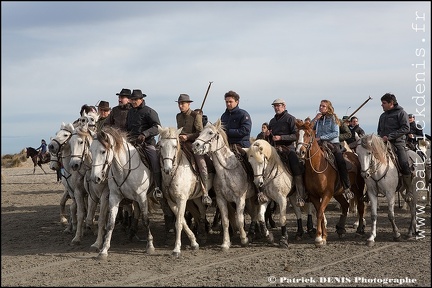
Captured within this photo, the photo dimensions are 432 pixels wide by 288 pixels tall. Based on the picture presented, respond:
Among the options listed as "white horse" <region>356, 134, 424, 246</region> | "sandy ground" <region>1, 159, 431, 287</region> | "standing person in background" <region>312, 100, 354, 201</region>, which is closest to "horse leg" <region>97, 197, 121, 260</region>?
"sandy ground" <region>1, 159, 431, 287</region>

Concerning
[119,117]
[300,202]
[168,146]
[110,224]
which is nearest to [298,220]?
[300,202]

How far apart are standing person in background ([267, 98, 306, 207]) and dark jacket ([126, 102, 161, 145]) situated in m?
2.51

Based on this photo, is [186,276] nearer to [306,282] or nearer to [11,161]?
[306,282]

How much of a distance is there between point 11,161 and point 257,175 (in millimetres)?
32774

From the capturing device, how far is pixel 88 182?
1146cm

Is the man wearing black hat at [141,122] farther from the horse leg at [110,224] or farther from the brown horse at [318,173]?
the brown horse at [318,173]

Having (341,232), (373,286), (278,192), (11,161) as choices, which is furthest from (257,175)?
(11,161)

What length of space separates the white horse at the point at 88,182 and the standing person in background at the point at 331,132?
466 centimetres

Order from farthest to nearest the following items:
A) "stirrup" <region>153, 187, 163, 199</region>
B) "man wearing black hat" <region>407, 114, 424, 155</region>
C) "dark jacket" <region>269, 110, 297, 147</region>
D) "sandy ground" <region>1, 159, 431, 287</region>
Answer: "man wearing black hat" <region>407, 114, 424, 155</region> → "dark jacket" <region>269, 110, 297, 147</region> → "stirrup" <region>153, 187, 163, 199</region> → "sandy ground" <region>1, 159, 431, 287</region>

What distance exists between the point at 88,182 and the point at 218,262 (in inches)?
141

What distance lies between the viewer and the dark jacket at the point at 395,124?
37.2ft

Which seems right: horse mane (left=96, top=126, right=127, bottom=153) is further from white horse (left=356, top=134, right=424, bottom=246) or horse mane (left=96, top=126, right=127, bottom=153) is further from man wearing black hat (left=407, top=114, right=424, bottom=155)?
man wearing black hat (left=407, top=114, right=424, bottom=155)

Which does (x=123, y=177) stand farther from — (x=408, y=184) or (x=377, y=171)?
(x=408, y=184)

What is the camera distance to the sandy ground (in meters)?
8.30
